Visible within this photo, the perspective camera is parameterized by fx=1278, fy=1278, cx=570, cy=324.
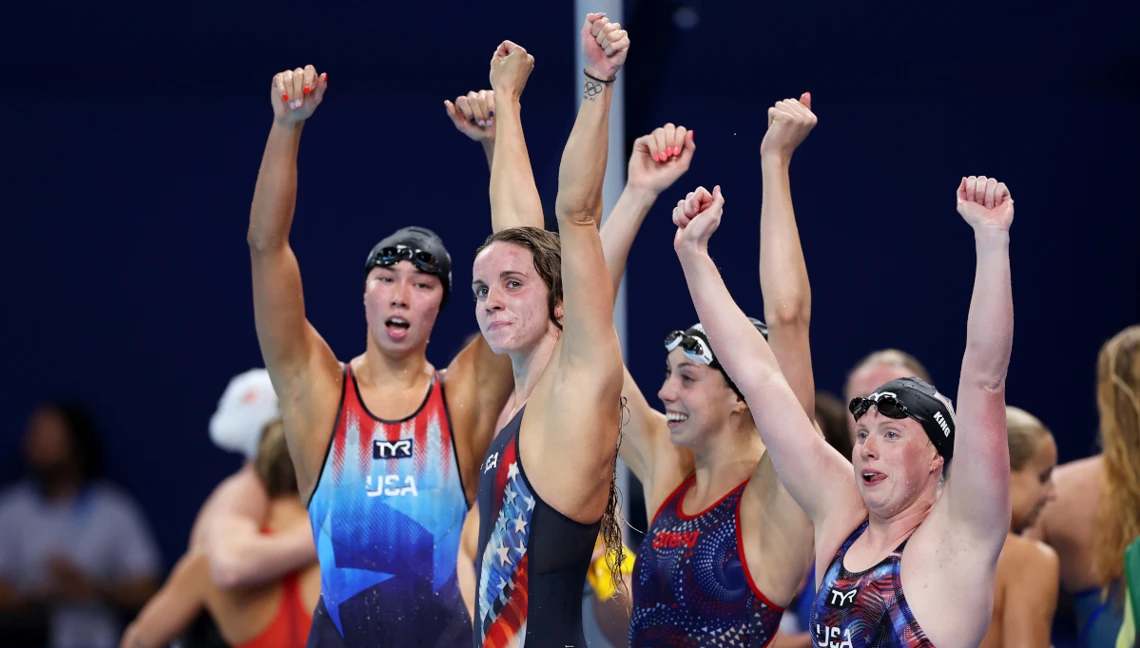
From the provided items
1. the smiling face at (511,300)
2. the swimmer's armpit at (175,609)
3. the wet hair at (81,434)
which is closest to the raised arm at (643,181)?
the smiling face at (511,300)

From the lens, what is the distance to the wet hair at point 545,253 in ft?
8.79

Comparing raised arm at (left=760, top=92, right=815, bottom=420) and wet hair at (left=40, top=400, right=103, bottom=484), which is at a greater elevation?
raised arm at (left=760, top=92, right=815, bottom=420)

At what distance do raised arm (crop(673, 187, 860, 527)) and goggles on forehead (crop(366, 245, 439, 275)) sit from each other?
2.74ft

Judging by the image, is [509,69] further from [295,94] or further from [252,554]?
[252,554]

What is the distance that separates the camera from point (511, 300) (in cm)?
264

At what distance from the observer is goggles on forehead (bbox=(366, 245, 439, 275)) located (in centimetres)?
334

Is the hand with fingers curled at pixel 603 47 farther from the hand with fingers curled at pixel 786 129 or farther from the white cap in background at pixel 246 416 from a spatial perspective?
the white cap in background at pixel 246 416

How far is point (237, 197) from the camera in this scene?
633cm

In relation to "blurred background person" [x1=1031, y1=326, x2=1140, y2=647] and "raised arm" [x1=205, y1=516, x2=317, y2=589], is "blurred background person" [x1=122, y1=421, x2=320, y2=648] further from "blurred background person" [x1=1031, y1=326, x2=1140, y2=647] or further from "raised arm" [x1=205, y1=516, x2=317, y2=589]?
"blurred background person" [x1=1031, y1=326, x2=1140, y2=647]

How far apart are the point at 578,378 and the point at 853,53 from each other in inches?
163

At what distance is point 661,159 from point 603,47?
0.52 meters

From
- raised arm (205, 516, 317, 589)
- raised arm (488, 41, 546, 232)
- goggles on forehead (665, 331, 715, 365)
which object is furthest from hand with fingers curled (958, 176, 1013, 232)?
raised arm (205, 516, 317, 589)

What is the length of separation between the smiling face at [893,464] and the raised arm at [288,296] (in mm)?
1463

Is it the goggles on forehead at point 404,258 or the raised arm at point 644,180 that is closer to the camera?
the raised arm at point 644,180
